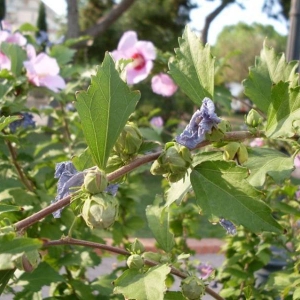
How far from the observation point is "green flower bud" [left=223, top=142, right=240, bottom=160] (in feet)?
2.01

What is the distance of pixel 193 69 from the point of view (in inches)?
26.6

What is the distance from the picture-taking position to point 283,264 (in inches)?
66.2

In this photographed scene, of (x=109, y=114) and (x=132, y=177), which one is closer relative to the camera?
(x=109, y=114)

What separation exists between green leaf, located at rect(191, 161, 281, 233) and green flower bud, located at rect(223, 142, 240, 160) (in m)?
0.04

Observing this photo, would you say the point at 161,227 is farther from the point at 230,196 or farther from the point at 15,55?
the point at 15,55

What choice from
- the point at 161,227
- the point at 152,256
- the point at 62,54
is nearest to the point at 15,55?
the point at 62,54

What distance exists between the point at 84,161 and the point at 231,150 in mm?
150

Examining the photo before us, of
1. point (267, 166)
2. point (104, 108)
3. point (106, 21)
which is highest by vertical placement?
point (104, 108)

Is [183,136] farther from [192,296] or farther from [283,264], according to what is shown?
[283,264]

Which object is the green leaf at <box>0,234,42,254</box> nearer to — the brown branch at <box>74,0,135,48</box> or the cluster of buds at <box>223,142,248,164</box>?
the cluster of buds at <box>223,142,248,164</box>

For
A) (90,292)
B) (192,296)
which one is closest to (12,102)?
(90,292)

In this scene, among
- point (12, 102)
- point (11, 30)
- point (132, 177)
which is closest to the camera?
point (12, 102)

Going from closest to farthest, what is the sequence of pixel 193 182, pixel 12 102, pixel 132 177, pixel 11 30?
pixel 193 182
pixel 12 102
pixel 11 30
pixel 132 177

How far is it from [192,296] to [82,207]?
18cm
